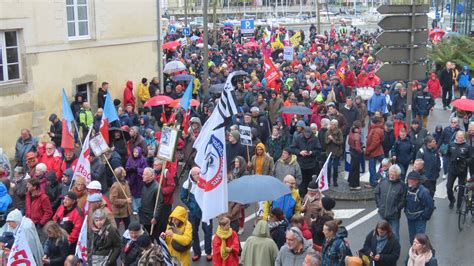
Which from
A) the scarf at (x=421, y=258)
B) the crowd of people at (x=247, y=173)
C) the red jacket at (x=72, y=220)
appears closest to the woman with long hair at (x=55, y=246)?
the crowd of people at (x=247, y=173)

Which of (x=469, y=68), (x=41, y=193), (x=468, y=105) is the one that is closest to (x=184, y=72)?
(x=469, y=68)

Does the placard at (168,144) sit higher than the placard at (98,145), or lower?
higher

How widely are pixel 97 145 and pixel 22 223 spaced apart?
3.07 m

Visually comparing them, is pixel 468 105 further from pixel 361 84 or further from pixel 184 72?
pixel 184 72

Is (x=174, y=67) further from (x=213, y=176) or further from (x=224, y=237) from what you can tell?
(x=224, y=237)

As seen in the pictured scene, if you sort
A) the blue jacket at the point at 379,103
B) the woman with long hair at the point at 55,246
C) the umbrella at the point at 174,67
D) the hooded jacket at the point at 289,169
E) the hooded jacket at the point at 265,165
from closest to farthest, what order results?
the woman with long hair at the point at 55,246
the hooded jacket at the point at 289,169
the hooded jacket at the point at 265,165
the blue jacket at the point at 379,103
the umbrella at the point at 174,67

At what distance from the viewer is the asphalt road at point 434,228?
11047 mm

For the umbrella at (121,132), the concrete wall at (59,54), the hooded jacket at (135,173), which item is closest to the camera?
the hooded jacket at (135,173)

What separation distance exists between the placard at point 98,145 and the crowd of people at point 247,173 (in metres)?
0.21

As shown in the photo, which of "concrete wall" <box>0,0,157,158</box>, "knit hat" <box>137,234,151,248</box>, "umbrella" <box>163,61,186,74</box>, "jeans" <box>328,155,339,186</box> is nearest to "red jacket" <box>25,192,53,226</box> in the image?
"knit hat" <box>137,234,151,248</box>

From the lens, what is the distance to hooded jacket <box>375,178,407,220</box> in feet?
34.7

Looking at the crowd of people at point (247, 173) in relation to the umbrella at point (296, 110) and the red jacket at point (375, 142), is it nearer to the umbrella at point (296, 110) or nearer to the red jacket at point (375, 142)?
the red jacket at point (375, 142)

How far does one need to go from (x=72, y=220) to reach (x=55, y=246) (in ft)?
2.79

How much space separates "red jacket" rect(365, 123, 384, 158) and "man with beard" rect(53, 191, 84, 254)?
6799 mm
